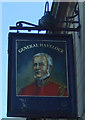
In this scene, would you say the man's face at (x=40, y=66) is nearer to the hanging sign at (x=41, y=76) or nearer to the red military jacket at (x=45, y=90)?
the hanging sign at (x=41, y=76)

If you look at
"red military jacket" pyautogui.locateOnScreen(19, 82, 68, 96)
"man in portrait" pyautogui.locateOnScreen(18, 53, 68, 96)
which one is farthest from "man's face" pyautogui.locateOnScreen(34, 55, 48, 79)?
"red military jacket" pyautogui.locateOnScreen(19, 82, 68, 96)

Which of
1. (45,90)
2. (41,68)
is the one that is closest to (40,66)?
(41,68)

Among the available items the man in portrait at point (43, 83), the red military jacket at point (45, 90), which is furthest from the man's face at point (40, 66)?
the red military jacket at point (45, 90)

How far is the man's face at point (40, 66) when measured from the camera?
902 centimetres

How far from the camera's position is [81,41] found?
981cm

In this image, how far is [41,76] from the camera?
898 centimetres

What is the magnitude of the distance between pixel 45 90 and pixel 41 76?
1.15 feet

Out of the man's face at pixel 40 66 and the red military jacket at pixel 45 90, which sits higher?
the man's face at pixel 40 66

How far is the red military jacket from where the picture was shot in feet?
28.8

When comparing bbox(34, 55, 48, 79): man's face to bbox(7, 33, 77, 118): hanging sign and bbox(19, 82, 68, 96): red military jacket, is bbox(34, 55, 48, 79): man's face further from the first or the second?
bbox(19, 82, 68, 96): red military jacket

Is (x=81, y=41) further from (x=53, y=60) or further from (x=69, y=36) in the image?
(x=53, y=60)

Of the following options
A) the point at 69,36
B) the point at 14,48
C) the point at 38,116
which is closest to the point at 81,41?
the point at 69,36

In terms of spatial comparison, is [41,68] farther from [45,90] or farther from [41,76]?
[45,90]

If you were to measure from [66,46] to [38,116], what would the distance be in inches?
77.1
